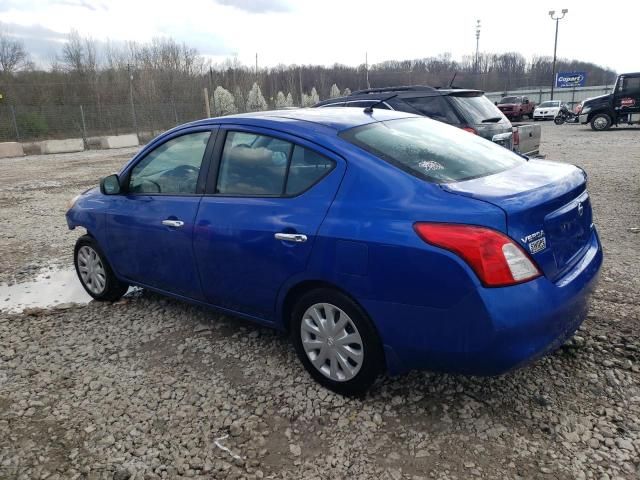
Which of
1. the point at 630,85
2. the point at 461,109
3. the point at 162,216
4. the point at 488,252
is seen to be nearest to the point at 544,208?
the point at 488,252

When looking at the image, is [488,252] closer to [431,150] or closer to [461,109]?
[431,150]

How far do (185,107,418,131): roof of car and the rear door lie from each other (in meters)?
0.09

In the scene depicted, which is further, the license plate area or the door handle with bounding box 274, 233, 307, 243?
the door handle with bounding box 274, 233, 307, 243

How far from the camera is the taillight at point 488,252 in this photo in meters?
2.26

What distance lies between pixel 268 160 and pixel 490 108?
223 inches

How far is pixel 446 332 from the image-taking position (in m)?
2.38

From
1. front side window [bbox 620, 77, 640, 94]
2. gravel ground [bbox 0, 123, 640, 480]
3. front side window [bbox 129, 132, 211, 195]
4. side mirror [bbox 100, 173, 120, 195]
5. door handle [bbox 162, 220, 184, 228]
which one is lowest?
gravel ground [bbox 0, 123, 640, 480]

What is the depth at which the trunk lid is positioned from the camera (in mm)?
2371

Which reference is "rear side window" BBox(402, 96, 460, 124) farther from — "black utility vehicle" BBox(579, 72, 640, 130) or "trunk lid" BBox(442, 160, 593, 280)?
"black utility vehicle" BBox(579, 72, 640, 130)

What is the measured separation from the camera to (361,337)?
8.84ft

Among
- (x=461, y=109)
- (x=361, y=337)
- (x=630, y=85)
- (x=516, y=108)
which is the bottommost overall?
(x=361, y=337)

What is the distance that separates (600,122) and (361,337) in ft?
76.9

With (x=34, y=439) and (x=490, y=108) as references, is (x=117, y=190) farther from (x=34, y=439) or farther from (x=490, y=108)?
(x=490, y=108)

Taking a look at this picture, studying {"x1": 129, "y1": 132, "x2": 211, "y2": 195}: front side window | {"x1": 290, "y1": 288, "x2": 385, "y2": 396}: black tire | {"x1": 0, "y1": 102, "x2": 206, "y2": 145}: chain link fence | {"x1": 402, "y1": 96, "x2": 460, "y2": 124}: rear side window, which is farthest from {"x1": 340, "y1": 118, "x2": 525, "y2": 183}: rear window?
{"x1": 0, "y1": 102, "x2": 206, "y2": 145}: chain link fence
